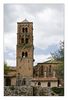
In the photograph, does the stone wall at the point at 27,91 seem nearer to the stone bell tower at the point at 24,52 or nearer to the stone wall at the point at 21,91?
the stone wall at the point at 21,91

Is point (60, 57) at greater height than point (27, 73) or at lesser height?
greater

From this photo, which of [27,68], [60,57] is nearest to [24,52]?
[27,68]

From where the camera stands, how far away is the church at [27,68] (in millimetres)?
3688

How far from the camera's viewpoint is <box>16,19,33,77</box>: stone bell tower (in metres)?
3.70

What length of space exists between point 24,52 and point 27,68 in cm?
14

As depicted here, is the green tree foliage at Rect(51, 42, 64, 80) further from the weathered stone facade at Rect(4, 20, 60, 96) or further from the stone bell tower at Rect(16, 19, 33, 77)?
the stone bell tower at Rect(16, 19, 33, 77)

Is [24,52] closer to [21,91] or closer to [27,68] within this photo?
[27,68]

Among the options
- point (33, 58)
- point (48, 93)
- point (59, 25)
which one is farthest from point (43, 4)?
point (48, 93)

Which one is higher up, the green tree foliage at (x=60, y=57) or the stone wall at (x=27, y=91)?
the green tree foliage at (x=60, y=57)

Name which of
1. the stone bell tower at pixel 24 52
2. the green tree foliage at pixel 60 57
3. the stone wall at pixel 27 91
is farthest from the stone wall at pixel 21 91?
the green tree foliage at pixel 60 57

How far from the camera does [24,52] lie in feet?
12.2

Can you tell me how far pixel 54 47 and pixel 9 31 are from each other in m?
0.40

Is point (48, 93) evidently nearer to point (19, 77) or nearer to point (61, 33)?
point (19, 77)

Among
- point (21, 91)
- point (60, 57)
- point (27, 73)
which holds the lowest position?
point (21, 91)
